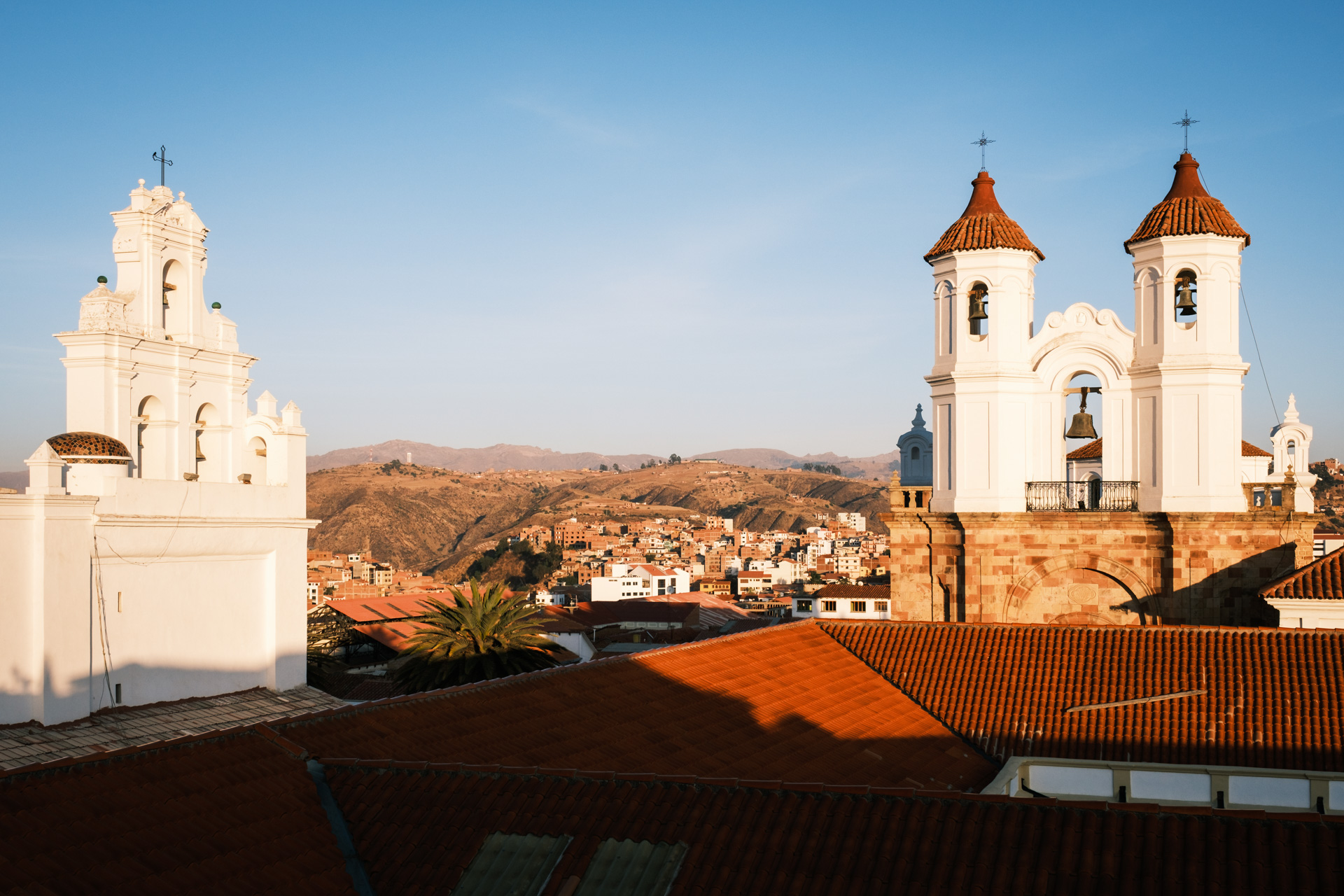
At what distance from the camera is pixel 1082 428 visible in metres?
22.6

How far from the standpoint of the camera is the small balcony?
20.9 metres

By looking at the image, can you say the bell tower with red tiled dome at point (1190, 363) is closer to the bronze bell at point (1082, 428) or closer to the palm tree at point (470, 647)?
the bronze bell at point (1082, 428)

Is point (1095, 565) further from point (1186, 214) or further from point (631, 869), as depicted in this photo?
point (631, 869)

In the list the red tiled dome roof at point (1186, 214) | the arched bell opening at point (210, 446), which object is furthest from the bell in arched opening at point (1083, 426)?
the arched bell opening at point (210, 446)

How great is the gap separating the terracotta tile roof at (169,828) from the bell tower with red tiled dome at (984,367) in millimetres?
14366

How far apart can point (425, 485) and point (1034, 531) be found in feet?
590

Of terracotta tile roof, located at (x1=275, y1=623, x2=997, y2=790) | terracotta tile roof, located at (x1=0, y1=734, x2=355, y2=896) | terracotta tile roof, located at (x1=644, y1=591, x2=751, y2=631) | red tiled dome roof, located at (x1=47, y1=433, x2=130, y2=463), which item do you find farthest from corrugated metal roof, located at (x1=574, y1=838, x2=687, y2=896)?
terracotta tile roof, located at (x1=644, y1=591, x2=751, y2=631)

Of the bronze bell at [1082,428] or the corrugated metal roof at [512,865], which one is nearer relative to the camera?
the corrugated metal roof at [512,865]

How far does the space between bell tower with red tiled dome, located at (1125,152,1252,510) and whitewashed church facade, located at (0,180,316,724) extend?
48.4 feet

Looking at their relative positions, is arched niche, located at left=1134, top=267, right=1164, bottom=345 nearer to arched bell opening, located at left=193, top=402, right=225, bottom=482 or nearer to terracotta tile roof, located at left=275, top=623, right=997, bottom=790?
terracotta tile roof, located at left=275, top=623, right=997, bottom=790

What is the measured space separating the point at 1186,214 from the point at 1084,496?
523cm

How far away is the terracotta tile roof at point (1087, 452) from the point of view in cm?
2447

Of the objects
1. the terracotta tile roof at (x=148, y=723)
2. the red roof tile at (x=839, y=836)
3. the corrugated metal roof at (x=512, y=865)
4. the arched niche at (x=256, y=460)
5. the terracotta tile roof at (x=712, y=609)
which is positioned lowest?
the terracotta tile roof at (x=712, y=609)

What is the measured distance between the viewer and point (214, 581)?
60.5 feet
